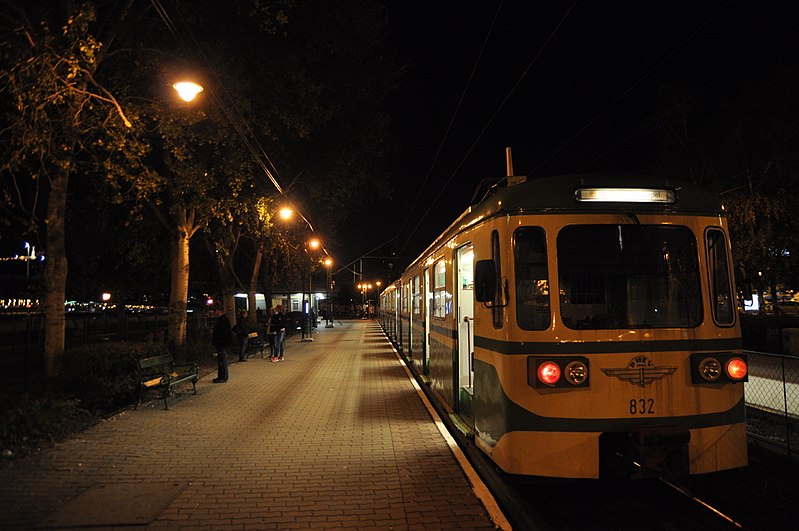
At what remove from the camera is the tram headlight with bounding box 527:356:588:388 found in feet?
16.0

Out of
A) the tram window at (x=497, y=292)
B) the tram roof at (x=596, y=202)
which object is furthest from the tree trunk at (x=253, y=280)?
the tram roof at (x=596, y=202)

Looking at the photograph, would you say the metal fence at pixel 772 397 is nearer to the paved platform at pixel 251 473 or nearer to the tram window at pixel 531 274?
the tram window at pixel 531 274

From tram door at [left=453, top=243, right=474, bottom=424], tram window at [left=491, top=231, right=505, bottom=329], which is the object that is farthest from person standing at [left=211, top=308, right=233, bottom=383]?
tram window at [left=491, top=231, right=505, bottom=329]

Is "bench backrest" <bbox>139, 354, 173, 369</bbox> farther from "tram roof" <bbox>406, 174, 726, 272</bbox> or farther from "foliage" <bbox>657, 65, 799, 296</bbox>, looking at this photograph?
"foliage" <bbox>657, 65, 799, 296</bbox>

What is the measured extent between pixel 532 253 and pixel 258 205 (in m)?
10.8

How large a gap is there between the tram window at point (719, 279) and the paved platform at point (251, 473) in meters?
2.67

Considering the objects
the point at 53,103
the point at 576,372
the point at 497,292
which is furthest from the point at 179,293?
the point at 576,372

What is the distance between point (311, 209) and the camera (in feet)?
89.6

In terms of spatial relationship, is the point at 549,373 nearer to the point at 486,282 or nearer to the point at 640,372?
the point at 640,372

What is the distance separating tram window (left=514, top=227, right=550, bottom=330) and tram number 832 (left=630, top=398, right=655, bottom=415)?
3.39 feet

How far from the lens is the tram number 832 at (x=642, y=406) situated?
4.86 m

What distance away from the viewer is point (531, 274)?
5203 millimetres

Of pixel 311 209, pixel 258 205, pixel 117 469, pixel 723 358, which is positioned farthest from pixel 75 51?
pixel 311 209

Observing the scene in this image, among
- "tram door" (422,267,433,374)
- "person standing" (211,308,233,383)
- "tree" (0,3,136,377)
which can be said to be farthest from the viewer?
"person standing" (211,308,233,383)
